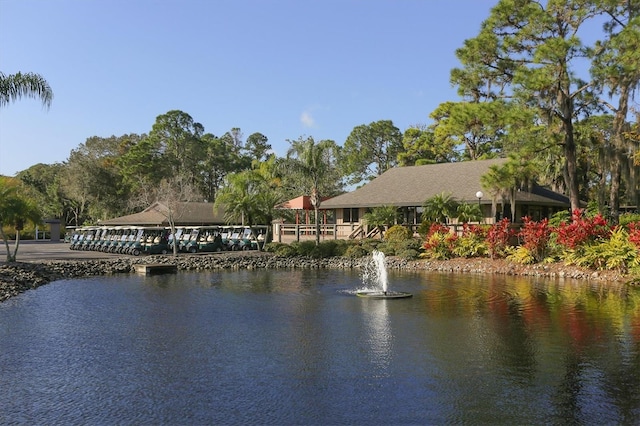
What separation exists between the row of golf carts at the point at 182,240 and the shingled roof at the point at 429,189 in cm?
628

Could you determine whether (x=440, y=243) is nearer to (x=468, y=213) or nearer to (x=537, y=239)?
(x=468, y=213)

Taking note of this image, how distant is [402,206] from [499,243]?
33.0ft

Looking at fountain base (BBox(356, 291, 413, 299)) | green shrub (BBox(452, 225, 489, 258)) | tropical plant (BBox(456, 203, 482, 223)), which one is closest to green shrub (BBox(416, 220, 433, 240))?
tropical plant (BBox(456, 203, 482, 223))

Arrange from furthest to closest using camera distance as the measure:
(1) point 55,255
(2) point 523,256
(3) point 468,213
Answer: (1) point 55,255 → (3) point 468,213 → (2) point 523,256

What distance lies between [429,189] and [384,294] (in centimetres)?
1949

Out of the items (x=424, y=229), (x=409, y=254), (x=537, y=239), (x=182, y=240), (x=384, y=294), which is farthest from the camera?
(x=182, y=240)

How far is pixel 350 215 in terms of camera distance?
39.3m

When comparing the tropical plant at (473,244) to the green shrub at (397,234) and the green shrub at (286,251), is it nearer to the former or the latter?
the green shrub at (397,234)

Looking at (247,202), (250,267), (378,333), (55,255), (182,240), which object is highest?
(247,202)

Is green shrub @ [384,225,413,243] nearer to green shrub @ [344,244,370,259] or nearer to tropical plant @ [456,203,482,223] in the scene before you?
green shrub @ [344,244,370,259]

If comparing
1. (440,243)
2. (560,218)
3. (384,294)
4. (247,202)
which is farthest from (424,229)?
(384,294)

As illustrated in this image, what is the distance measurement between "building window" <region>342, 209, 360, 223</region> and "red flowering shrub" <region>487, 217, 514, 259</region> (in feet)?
43.8

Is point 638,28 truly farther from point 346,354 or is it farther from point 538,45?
point 346,354

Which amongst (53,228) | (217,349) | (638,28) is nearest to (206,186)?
(53,228)
